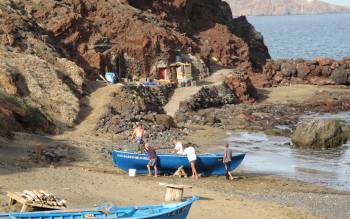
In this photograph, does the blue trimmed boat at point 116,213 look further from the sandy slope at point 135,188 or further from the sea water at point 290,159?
the sea water at point 290,159

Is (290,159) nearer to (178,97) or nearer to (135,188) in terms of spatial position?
(135,188)

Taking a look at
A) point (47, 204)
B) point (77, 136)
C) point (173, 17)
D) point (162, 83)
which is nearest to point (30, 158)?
point (77, 136)

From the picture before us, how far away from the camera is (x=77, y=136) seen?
1436 inches

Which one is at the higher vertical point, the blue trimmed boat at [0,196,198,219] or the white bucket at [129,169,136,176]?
the blue trimmed boat at [0,196,198,219]

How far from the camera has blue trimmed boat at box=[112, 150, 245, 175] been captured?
28000mm

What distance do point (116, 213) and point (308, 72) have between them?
52.2 metres

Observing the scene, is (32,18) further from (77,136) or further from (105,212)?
(105,212)

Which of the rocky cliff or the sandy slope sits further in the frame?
the rocky cliff

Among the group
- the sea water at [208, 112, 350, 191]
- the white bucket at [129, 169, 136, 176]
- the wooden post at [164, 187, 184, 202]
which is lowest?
the sea water at [208, 112, 350, 191]

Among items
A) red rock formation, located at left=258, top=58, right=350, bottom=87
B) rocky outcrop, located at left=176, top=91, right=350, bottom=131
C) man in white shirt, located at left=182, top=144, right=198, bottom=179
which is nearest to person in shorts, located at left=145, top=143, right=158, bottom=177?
man in white shirt, located at left=182, top=144, right=198, bottom=179

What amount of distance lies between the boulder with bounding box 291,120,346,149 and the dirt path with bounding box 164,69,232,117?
1093cm

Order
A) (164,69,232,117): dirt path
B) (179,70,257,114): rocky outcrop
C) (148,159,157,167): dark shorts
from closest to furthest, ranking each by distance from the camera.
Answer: (148,159,157,167): dark shorts → (164,69,232,117): dirt path → (179,70,257,114): rocky outcrop

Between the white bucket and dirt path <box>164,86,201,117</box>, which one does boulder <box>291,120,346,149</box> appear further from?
the white bucket

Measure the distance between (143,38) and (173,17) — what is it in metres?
11.8
